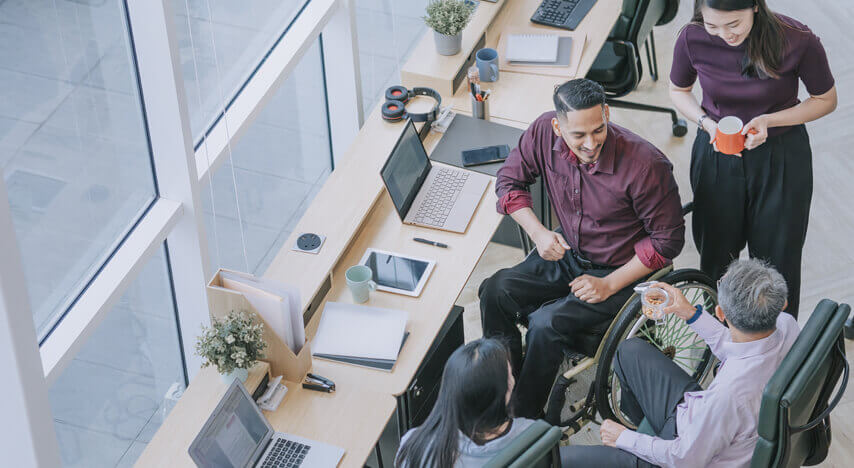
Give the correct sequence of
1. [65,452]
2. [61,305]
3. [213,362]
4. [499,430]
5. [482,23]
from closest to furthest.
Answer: [499,430]
[213,362]
[61,305]
[65,452]
[482,23]

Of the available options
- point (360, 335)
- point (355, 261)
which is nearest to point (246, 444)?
point (360, 335)

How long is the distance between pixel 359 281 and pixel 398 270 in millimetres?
221

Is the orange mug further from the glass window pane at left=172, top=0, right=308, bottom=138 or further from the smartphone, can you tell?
the glass window pane at left=172, top=0, right=308, bottom=138

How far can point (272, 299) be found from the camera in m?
3.18

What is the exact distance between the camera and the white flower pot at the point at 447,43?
459cm

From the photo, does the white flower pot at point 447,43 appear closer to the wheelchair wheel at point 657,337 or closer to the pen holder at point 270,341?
the wheelchair wheel at point 657,337

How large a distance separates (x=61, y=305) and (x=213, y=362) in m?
0.65

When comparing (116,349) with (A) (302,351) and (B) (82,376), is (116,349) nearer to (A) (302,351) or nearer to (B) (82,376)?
(B) (82,376)

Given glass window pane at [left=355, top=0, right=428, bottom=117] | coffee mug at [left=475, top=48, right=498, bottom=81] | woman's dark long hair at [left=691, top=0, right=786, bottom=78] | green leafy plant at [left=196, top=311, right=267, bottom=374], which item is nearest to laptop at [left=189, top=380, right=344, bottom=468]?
green leafy plant at [left=196, top=311, right=267, bottom=374]

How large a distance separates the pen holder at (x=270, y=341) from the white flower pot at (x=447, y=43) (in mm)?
1820

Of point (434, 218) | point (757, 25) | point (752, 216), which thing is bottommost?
point (434, 218)

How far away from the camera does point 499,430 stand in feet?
9.03

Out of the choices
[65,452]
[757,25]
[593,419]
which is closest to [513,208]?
[593,419]

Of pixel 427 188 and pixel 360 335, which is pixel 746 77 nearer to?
pixel 427 188
